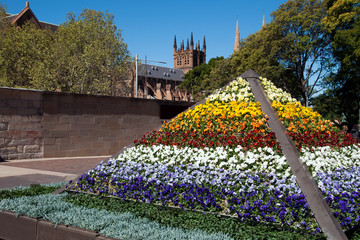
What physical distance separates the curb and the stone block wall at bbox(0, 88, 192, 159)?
26.7 feet

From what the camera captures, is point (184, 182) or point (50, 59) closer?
point (184, 182)

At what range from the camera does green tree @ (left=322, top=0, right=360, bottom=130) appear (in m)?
26.6

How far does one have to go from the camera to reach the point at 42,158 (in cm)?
1260

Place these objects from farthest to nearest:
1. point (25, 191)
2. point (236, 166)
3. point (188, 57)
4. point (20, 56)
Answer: point (188, 57)
point (20, 56)
point (25, 191)
point (236, 166)

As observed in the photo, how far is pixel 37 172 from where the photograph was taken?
29.8ft

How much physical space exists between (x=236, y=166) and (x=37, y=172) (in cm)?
627

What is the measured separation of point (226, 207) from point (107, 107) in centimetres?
1130

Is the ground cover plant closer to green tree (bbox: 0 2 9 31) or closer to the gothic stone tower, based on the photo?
green tree (bbox: 0 2 9 31)

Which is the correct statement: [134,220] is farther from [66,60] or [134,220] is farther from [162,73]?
[162,73]

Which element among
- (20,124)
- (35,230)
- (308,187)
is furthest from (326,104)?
(35,230)

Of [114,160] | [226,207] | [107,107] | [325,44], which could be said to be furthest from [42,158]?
[325,44]

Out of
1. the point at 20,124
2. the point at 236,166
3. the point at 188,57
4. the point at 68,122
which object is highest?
the point at 188,57

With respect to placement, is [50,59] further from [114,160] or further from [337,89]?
[337,89]

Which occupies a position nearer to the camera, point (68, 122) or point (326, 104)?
point (68, 122)
